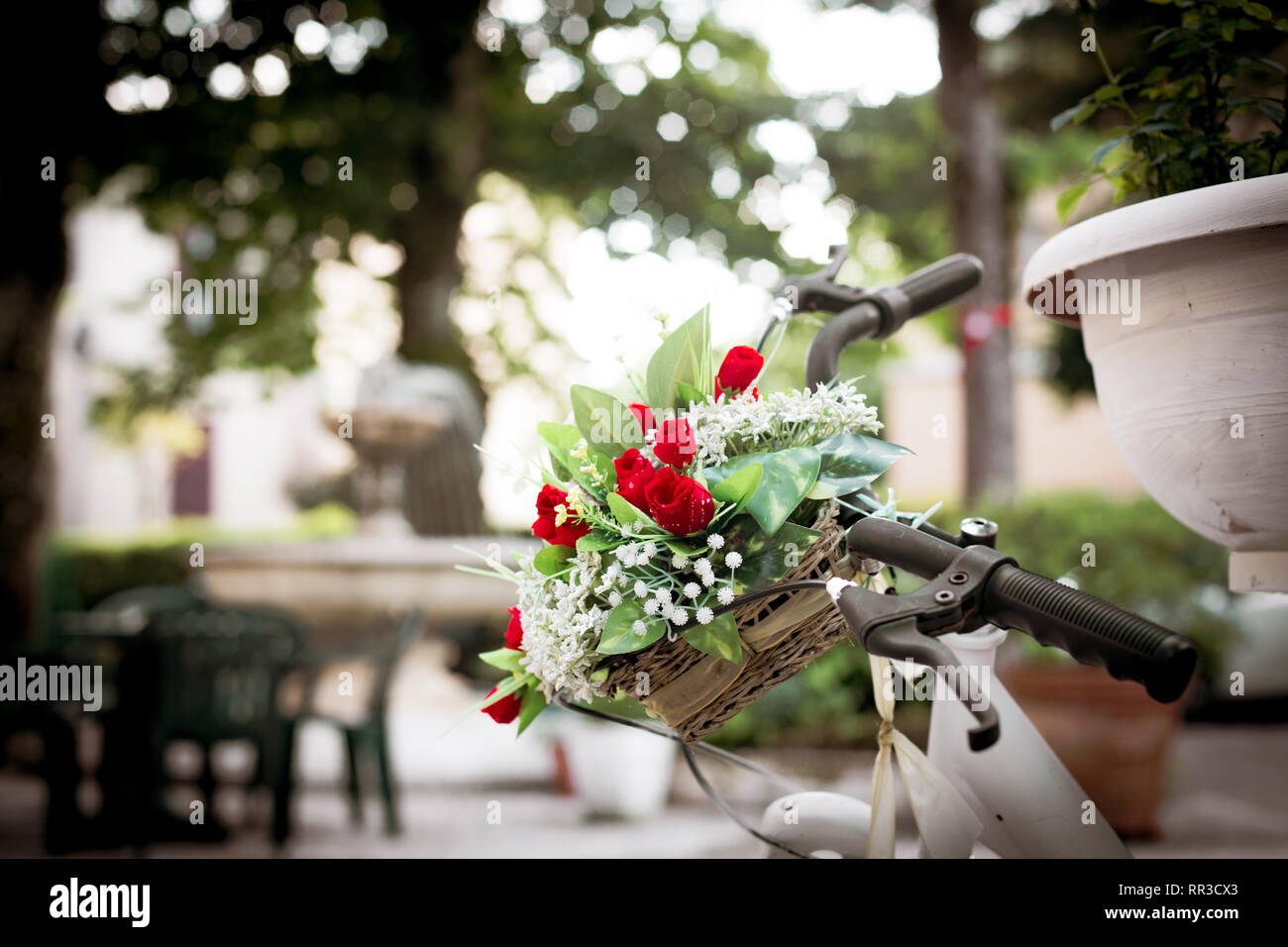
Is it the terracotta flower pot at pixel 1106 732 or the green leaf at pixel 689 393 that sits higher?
the green leaf at pixel 689 393

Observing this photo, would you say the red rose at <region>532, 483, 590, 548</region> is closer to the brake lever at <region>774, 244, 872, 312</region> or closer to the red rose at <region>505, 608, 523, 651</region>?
the red rose at <region>505, 608, 523, 651</region>

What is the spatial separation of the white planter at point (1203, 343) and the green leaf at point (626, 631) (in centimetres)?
67

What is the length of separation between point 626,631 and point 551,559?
0.16 meters

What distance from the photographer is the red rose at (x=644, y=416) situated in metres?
1.11

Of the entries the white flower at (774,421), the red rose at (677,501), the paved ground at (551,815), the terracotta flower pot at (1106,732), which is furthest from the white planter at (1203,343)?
the terracotta flower pot at (1106,732)

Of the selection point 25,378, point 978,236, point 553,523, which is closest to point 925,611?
point 553,523

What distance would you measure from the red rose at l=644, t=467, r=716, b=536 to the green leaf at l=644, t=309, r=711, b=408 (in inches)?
5.8

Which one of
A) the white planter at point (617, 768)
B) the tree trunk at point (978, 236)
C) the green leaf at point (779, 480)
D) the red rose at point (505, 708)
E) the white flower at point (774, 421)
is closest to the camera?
the green leaf at point (779, 480)

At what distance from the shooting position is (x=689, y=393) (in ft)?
3.85

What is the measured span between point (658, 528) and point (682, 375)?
0.66ft

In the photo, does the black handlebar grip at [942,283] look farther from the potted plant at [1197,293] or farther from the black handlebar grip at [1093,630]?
the black handlebar grip at [1093,630]

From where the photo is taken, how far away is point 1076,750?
4.85m

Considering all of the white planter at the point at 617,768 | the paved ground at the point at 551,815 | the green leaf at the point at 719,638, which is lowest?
the paved ground at the point at 551,815
